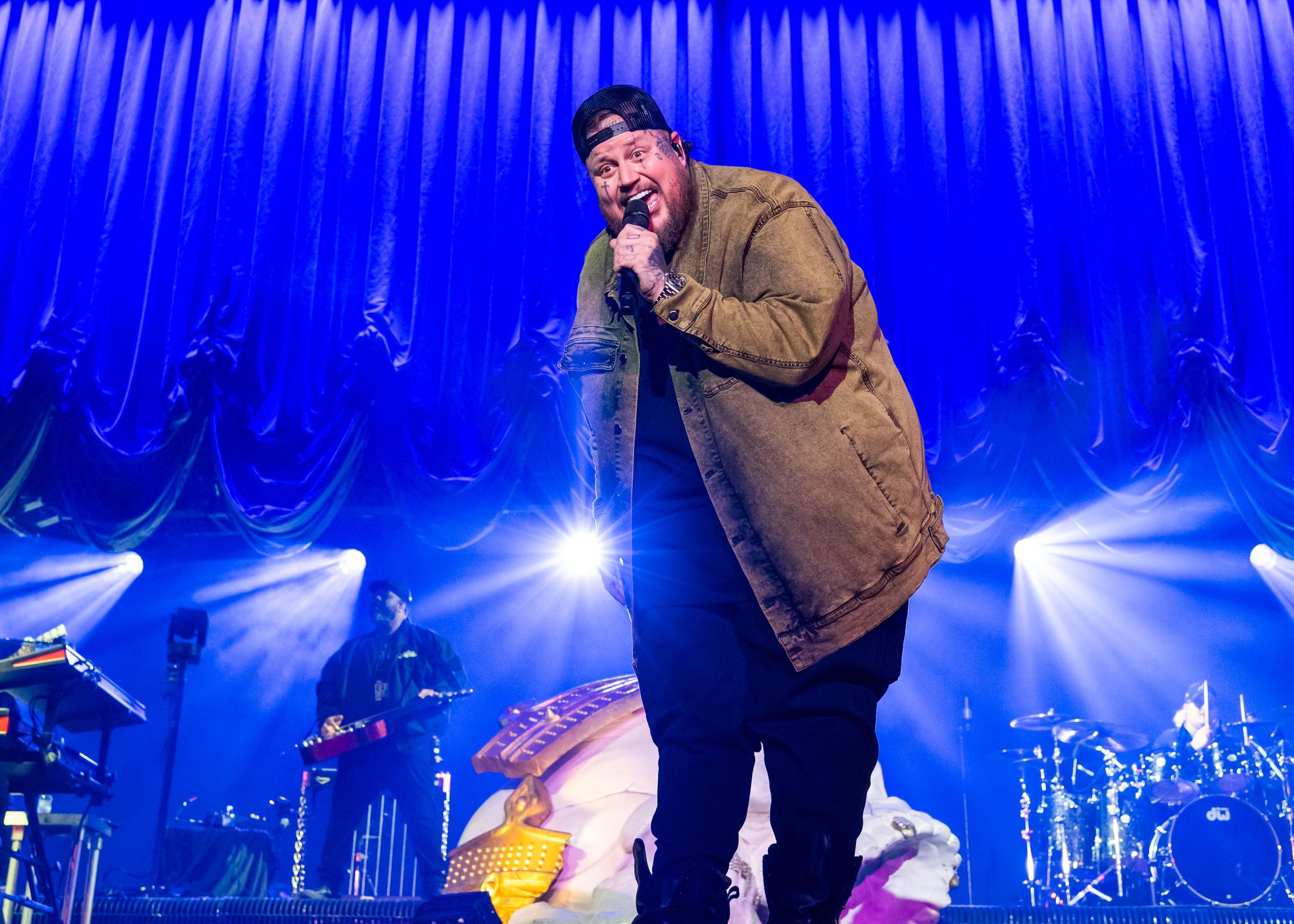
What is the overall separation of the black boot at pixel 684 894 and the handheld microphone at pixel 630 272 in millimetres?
610

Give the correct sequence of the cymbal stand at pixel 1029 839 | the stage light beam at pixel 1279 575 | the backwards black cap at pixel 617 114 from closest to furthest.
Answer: the backwards black cap at pixel 617 114 → the cymbal stand at pixel 1029 839 → the stage light beam at pixel 1279 575

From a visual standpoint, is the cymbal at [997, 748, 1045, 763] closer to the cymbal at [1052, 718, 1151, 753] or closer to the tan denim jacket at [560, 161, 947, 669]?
the cymbal at [1052, 718, 1151, 753]

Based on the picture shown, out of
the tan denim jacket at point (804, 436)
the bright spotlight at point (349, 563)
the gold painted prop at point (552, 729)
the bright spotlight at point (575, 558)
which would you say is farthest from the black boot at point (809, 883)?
the bright spotlight at point (349, 563)

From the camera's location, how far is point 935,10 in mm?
5996

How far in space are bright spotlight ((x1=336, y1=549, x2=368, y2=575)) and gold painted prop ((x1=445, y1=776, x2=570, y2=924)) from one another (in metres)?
6.12

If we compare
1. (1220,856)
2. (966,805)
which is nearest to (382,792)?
(966,805)

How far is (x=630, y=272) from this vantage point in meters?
1.20

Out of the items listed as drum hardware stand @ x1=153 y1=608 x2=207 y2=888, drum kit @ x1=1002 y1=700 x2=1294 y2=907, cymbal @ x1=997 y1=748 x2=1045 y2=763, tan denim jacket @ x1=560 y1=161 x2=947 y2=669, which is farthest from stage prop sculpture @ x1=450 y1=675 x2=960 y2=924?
drum hardware stand @ x1=153 y1=608 x2=207 y2=888

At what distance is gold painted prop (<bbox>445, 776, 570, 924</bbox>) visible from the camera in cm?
254

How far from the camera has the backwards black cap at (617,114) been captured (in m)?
1.33

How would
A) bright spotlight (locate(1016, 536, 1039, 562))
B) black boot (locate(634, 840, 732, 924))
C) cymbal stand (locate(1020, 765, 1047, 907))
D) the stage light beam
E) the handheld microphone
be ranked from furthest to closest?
bright spotlight (locate(1016, 536, 1039, 562))
the stage light beam
cymbal stand (locate(1020, 765, 1047, 907))
the handheld microphone
black boot (locate(634, 840, 732, 924))

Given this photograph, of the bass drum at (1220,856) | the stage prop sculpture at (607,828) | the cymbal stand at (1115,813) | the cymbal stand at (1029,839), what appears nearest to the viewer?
the stage prop sculpture at (607,828)

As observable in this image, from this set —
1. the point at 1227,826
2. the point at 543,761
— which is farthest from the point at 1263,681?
the point at 543,761

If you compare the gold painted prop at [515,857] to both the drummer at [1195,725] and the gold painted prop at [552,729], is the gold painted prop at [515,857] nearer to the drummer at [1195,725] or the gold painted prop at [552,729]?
the gold painted prop at [552,729]
